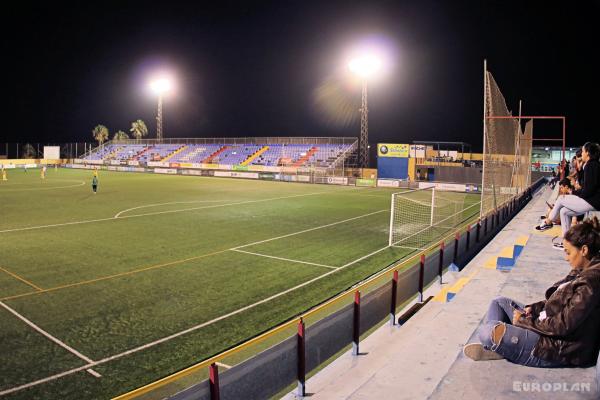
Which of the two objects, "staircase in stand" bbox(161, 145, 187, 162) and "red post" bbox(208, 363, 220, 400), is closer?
"red post" bbox(208, 363, 220, 400)

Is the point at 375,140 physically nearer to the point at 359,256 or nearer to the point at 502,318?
the point at 359,256

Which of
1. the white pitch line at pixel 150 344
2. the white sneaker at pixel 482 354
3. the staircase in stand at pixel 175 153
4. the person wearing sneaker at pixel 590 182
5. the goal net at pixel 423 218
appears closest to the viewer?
the white sneaker at pixel 482 354

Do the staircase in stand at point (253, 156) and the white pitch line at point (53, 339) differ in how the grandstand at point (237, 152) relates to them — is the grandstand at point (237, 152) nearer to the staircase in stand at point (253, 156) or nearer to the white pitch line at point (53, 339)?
the staircase in stand at point (253, 156)

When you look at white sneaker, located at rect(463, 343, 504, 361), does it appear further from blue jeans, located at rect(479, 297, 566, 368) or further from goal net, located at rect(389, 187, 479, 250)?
goal net, located at rect(389, 187, 479, 250)

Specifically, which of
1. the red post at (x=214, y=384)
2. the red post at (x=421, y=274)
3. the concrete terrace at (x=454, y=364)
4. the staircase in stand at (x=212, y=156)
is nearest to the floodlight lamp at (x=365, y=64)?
the staircase in stand at (x=212, y=156)

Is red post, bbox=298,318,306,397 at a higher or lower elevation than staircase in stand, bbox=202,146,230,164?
lower

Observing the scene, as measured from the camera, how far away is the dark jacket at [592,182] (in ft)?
24.3

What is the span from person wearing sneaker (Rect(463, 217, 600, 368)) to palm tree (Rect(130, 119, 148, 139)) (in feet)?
319

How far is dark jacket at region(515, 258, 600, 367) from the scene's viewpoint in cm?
346

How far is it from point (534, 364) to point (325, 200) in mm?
25359

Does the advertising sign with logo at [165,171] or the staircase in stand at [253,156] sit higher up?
the staircase in stand at [253,156]

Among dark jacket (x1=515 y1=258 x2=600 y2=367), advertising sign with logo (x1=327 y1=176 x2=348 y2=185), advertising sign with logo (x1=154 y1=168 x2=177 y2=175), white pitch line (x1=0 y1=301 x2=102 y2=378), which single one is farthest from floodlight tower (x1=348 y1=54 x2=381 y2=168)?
dark jacket (x1=515 y1=258 x2=600 y2=367)

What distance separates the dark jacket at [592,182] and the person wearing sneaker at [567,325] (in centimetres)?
422

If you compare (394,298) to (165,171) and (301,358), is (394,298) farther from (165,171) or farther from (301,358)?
(165,171)
